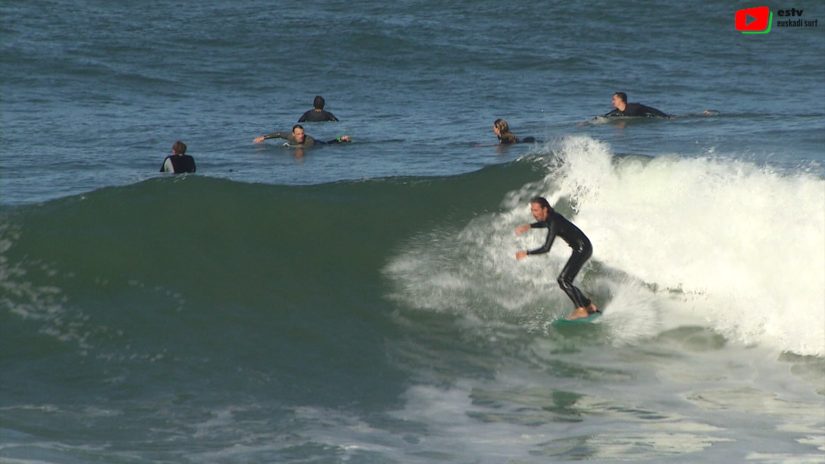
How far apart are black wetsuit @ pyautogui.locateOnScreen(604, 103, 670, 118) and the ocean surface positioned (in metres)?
0.49

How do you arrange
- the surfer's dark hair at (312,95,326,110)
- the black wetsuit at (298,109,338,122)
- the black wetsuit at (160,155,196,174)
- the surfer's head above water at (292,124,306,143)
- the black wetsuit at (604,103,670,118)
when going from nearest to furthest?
the black wetsuit at (160,155,196,174), the surfer's head above water at (292,124,306,143), the black wetsuit at (604,103,670,118), the black wetsuit at (298,109,338,122), the surfer's dark hair at (312,95,326,110)

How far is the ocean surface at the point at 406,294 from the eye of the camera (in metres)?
11.1

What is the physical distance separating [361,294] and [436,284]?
93cm

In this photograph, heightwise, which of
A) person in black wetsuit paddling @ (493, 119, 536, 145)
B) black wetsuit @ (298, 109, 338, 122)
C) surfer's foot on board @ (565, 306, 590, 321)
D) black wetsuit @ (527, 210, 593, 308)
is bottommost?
surfer's foot on board @ (565, 306, 590, 321)

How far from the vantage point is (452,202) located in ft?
56.0

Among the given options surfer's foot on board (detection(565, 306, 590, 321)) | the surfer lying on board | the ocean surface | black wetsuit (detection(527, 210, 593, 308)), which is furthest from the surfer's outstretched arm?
surfer's foot on board (detection(565, 306, 590, 321))

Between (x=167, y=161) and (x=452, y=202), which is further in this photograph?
(x=167, y=161)

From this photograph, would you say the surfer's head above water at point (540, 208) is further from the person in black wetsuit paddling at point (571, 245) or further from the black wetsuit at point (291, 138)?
the black wetsuit at point (291, 138)

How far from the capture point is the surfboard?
14023 mm

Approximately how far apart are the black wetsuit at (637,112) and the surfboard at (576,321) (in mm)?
12248

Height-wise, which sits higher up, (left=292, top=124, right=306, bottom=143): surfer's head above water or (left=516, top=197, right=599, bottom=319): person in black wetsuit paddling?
(left=292, top=124, right=306, bottom=143): surfer's head above water

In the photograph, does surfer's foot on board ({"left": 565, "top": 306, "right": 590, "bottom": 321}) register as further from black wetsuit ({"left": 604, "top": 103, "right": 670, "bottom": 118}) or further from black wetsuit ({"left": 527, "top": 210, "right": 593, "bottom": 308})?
black wetsuit ({"left": 604, "top": 103, "right": 670, "bottom": 118})

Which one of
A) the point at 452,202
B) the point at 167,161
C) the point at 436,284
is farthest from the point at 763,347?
the point at 167,161

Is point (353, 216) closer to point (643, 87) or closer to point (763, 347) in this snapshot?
point (763, 347)
